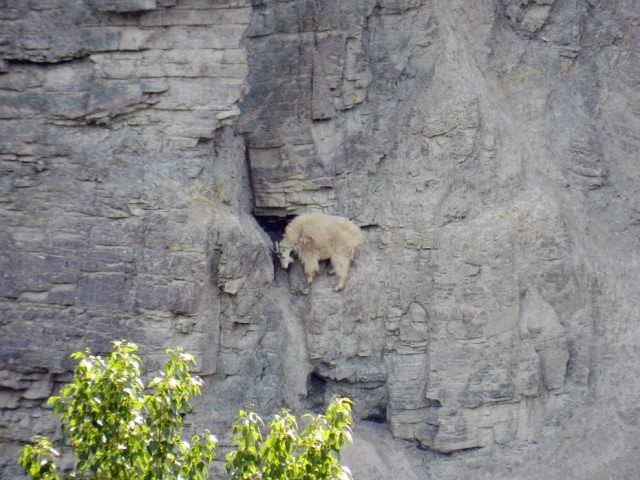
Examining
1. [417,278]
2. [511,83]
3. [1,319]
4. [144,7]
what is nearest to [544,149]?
[511,83]

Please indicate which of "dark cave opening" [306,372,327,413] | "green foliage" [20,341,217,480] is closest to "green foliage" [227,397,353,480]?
"green foliage" [20,341,217,480]

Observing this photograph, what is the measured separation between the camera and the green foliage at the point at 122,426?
317 inches

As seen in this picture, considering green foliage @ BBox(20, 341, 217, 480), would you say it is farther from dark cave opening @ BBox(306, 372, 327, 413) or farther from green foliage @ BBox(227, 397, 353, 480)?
dark cave opening @ BBox(306, 372, 327, 413)

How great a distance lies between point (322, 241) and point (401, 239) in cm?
94

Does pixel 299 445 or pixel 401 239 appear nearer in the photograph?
pixel 299 445

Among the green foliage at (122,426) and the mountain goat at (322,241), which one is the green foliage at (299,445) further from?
the mountain goat at (322,241)

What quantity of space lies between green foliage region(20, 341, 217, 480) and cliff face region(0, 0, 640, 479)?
412 centimetres

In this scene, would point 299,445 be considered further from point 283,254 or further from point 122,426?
point 283,254

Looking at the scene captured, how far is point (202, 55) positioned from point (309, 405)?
4.32 meters

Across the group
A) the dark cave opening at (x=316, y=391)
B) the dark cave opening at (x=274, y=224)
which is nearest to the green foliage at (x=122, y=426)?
the dark cave opening at (x=316, y=391)

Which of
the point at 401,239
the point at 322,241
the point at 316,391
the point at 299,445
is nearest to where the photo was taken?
the point at 299,445

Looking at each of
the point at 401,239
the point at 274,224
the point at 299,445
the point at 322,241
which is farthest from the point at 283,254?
the point at 299,445

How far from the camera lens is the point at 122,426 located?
8.16 meters

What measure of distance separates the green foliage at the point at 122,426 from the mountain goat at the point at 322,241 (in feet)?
16.8
